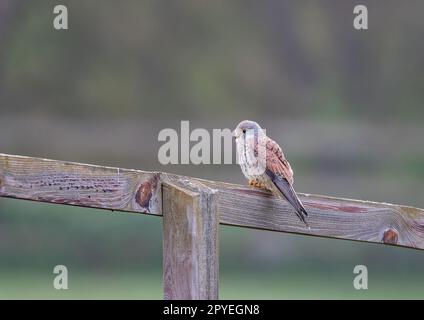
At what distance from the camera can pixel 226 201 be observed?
3338 millimetres

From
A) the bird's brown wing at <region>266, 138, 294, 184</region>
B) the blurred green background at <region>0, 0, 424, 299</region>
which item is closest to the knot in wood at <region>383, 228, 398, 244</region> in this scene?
the bird's brown wing at <region>266, 138, 294, 184</region>

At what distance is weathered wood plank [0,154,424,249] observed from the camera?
2.91m

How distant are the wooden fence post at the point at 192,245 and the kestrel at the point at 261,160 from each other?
1.29 m

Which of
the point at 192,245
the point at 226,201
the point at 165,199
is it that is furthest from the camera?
the point at 226,201

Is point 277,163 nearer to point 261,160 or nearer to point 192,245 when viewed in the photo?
point 261,160

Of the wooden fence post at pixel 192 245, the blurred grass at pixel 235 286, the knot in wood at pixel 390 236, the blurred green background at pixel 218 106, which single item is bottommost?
the wooden fence post at pixel 192 245

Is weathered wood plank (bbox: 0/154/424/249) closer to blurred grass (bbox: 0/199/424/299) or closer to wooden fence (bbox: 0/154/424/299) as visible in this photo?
wooden fence (bbox: 0/154/424/299)

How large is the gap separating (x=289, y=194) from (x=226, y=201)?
1.79 feet

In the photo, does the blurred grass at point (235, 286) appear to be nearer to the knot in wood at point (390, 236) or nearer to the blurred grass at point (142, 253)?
the blurred grass at point (142, 253)

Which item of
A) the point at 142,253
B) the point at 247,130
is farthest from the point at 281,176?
the point at 142,253

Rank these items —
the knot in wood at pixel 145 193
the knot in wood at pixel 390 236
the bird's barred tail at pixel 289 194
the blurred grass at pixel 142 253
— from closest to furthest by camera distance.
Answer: the knot in wood at pixel 145 193, the bird's barred tail at pixel 289 194, the knot in wood at pixel 390 236, the blurred grass at pixel 142 253

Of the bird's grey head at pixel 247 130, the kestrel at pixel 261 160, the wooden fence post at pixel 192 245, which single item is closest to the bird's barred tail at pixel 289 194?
the kestrel at pixel 261 160

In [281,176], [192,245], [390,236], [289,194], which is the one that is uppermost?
[281,176]

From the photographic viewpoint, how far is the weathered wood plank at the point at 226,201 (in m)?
2.91
